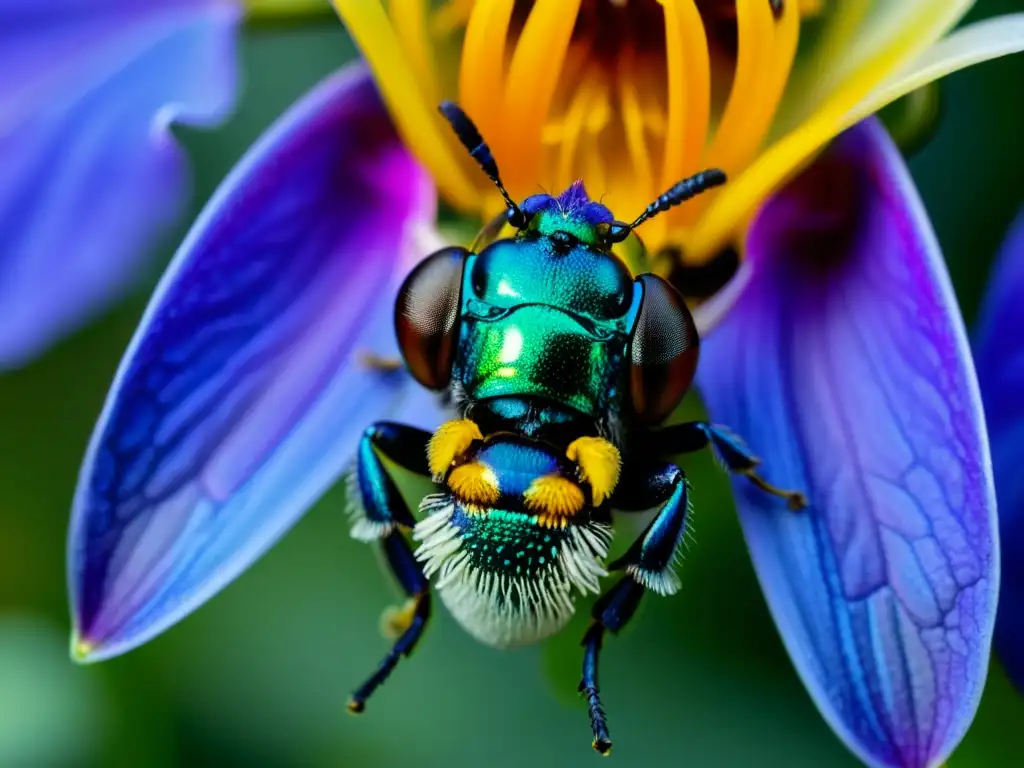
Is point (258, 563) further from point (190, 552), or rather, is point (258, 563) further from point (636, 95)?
point (636, 95)

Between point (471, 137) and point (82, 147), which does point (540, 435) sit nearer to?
point (471, 137)

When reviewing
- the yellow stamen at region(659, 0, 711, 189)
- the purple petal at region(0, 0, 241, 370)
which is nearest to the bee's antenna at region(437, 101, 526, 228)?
the yellow stamen at region(659, 0, 711, 189)

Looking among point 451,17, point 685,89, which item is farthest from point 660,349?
point 451,17

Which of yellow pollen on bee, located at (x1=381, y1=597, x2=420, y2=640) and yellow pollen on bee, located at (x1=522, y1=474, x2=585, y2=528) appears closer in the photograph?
yellow pollen on bee, located at (x1=522, y1=474, x2=585, y2=528)

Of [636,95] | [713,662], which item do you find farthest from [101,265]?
[713,662]

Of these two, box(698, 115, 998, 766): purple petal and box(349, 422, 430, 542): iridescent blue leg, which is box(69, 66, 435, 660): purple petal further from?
box(698, 115, 998, 766): purple petal

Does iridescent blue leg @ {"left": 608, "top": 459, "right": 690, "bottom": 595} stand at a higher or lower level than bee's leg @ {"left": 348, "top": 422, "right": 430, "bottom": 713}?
lower

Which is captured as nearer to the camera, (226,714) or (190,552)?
(190,552)
